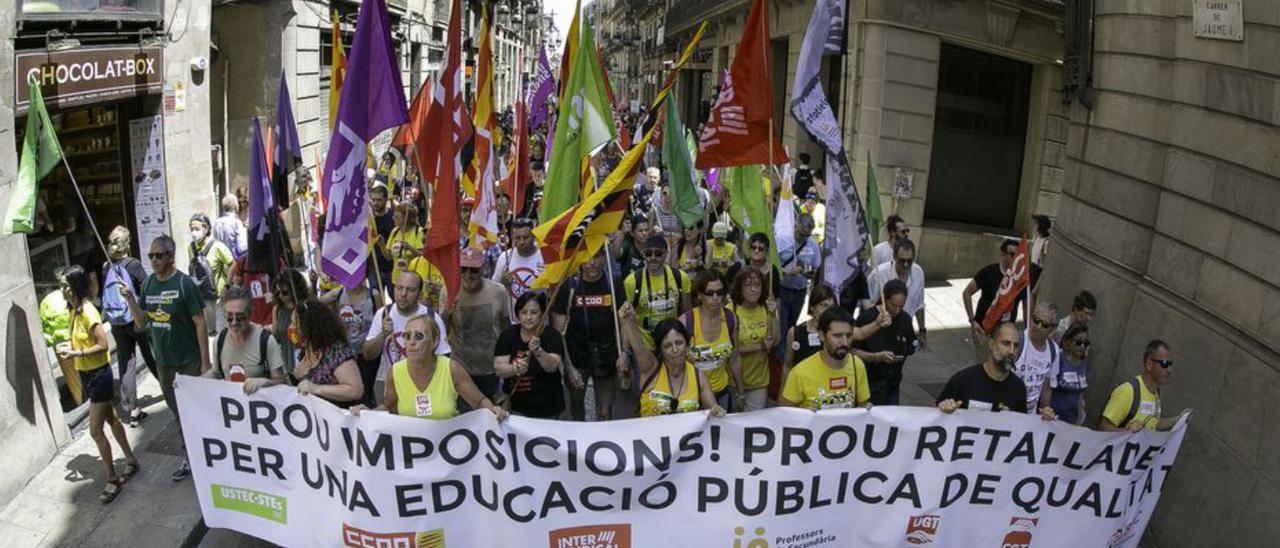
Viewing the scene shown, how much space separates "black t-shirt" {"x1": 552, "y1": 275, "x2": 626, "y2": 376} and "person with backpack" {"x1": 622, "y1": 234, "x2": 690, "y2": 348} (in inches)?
5.4

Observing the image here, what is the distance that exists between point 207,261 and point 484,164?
2.98 metres

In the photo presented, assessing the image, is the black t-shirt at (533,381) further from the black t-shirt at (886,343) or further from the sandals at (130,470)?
the sandals at (130,470)

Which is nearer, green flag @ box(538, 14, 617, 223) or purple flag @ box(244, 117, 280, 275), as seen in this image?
purple flag @ box(244, 117, 280, 275)

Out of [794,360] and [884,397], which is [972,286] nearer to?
[884,397]

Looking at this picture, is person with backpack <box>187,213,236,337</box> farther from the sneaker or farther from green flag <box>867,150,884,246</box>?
green flag <box>867,150,884,246</box>

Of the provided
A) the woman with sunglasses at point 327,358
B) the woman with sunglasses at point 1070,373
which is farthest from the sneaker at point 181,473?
the woman with sunglasses at point 1070,373

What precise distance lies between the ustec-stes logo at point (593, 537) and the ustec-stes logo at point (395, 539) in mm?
635

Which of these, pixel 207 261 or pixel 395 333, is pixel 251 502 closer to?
pixel 395 333

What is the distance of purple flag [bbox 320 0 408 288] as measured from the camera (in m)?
6.24

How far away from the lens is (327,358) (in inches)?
222

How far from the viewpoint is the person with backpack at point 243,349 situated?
5.82 m

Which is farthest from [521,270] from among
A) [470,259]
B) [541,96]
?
→ [541,96]

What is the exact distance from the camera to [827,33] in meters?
7.05

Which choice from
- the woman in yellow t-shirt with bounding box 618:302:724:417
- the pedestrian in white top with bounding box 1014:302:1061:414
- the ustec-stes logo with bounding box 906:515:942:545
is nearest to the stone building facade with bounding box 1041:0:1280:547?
the pedestrian in white top with bounding box 1014:302:1061:414
